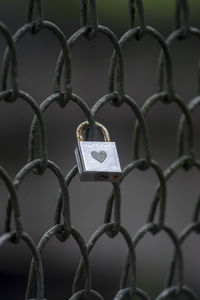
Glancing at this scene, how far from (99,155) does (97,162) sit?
1 cm

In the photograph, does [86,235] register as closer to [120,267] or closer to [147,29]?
[120,267]

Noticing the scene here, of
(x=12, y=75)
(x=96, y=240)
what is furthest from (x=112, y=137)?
(x=12, y=75)

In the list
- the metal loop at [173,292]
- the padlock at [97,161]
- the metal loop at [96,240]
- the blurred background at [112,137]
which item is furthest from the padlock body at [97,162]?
the blurred background at [112,137]

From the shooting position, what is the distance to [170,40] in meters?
1.36

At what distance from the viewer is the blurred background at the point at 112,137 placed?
13.6 ft


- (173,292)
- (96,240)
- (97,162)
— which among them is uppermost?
(97,162)

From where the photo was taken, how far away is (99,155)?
3.77ft

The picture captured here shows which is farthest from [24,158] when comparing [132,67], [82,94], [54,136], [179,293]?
[179,293]

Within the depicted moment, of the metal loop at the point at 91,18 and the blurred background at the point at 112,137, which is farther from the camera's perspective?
the blurred background at the point at 112,137

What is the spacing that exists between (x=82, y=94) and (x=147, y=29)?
348 cm

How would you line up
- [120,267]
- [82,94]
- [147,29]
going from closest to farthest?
[147,29], [120,267], [82,94]

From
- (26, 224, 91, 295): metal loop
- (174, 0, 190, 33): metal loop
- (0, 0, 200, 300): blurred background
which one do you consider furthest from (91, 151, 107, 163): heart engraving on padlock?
Result: (0, 0, 200, 300): blurred background

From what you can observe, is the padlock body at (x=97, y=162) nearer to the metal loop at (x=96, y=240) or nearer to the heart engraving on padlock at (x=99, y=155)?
the heart engraving on padlock at (x=99, y=155)

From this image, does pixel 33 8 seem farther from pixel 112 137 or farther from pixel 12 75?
pixel 112 137
